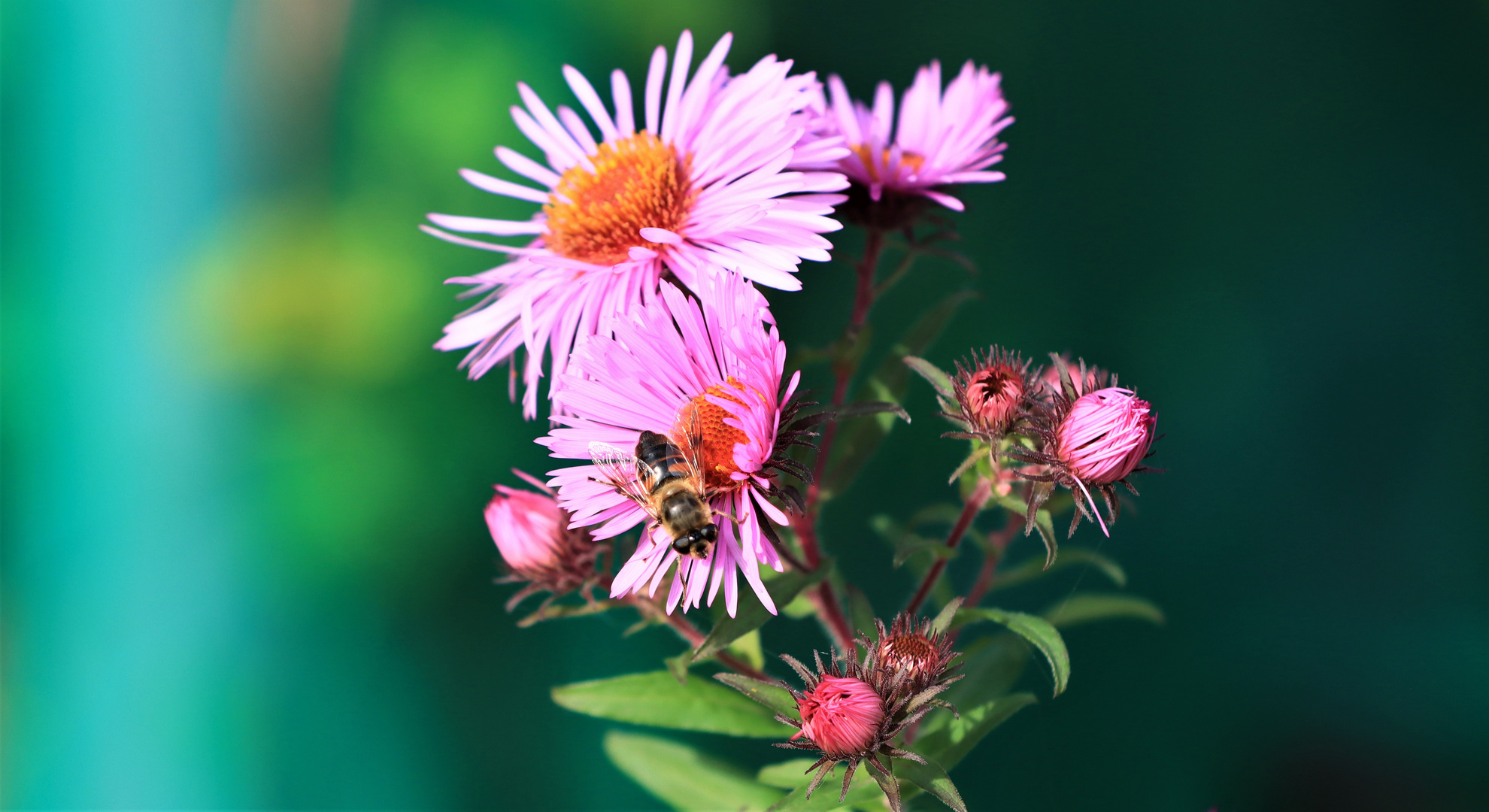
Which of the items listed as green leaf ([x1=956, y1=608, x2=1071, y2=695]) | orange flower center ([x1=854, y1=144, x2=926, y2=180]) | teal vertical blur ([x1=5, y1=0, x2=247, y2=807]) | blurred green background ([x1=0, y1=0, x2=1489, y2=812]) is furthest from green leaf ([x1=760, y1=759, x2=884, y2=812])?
teal vertical blur ([x1=5, y1=0, x2=247, y2=807])

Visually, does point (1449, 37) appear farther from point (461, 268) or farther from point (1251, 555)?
point (461, 268)

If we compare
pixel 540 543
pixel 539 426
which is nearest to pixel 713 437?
pixel 540 543

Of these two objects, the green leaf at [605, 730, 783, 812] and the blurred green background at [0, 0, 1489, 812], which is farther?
the blurred green background at [0, 0, 1489, 812]

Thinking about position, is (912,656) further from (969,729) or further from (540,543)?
(540,543)

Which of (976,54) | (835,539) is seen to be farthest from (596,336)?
(976,54)

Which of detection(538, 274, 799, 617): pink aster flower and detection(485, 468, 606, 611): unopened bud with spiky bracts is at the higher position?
detection(538, 274, 799, 617): pink aster flower

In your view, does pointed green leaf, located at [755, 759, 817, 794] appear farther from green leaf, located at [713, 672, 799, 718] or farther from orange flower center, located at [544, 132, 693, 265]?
orange flower center, located at [544, 132, 693, 265]
